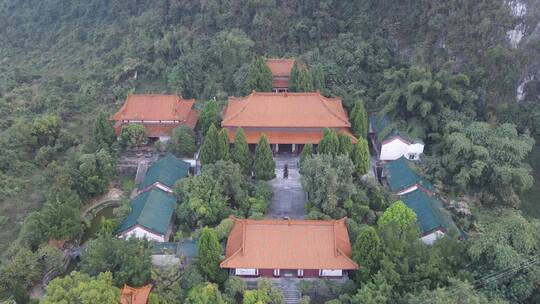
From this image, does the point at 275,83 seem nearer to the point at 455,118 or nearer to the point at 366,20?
the point at 366,20

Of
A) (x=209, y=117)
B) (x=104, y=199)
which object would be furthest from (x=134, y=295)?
(x=209, y=117)

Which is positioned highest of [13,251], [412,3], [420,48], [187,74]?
[412,3]

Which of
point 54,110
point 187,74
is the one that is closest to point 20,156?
point 54,110

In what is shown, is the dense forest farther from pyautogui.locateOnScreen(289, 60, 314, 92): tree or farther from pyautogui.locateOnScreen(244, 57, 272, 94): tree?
pyautogui.locateOnScreen(289, 60, 314, 92): tree

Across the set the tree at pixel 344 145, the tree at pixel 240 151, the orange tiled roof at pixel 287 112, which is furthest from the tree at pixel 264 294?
the orange tiled roof at pixel 287 112

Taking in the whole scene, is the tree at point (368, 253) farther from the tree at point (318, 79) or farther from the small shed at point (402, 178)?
the tree at point (318, 79)

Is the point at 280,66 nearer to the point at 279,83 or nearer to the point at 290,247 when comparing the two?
the point at 279,83
